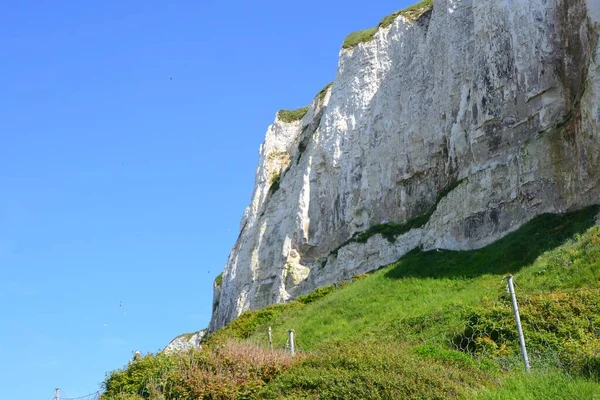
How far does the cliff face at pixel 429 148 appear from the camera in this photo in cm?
3278

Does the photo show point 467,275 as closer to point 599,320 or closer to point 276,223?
point 599,320

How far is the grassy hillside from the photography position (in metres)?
12.5

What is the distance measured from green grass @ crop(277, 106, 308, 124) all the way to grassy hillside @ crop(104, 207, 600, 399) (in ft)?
132

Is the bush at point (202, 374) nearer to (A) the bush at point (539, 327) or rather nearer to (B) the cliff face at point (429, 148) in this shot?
(A) the bush at point (539, 327)

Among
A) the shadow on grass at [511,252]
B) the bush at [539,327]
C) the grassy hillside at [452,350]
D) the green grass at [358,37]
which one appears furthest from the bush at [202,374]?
the green grass at [358,37]

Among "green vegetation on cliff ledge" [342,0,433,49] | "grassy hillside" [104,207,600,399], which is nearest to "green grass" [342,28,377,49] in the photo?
"green vegetation on cliff ledge" [342,0,433,49]

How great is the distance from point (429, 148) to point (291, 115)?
26250 mm

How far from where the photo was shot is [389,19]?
183 ft

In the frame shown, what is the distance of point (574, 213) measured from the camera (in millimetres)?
29859

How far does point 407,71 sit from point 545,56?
1590 cm

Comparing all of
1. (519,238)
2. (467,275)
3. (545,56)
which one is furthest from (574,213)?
(545,56)

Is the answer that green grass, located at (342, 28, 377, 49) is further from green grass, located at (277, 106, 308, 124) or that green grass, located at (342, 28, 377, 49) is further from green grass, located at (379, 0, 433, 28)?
green grass, located at (277, 106, 308, 124)

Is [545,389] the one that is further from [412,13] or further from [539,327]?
[412,13]

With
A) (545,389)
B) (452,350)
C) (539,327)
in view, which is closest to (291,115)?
(539,327)
